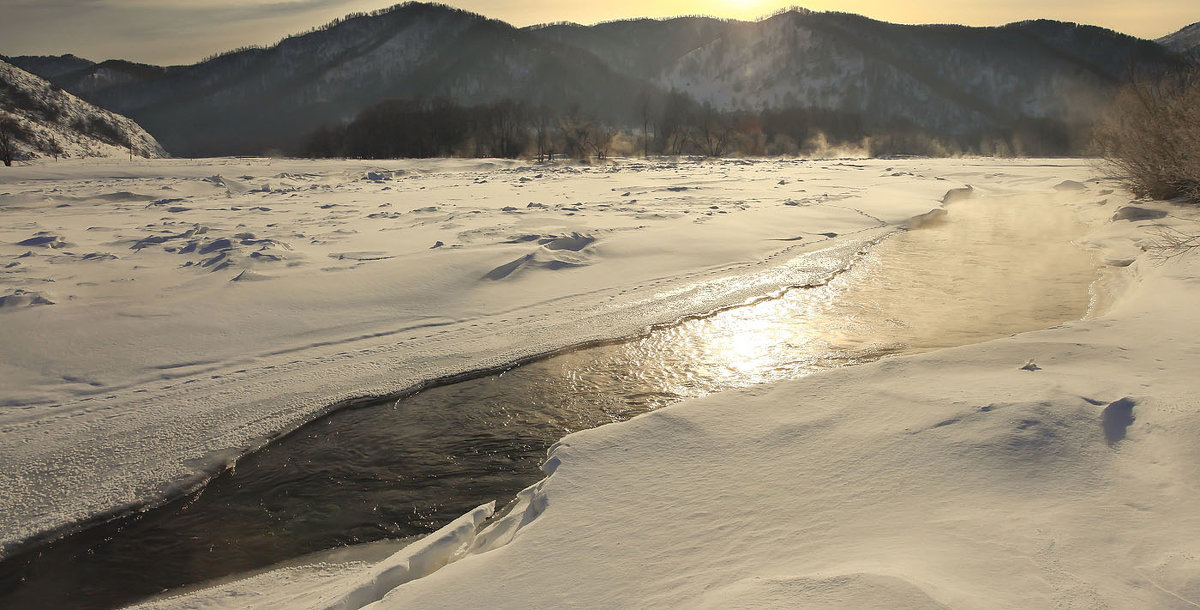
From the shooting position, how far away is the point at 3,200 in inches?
592

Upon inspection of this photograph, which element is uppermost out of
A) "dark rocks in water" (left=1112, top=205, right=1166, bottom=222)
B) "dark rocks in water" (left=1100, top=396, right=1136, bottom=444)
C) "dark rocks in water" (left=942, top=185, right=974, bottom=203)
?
"dark rocks in water" (left=942, top=185, right=974, bottom=203)

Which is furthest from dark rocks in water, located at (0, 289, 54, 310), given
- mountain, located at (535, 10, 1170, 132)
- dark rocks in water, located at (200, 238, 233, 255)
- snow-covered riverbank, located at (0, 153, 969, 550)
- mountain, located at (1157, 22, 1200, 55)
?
mountain, located at (1157, 22, 1200, 55)

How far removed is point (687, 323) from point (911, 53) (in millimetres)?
141243

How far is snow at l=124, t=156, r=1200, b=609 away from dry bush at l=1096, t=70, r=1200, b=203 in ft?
35.6

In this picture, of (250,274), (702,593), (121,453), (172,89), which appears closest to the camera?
(702,593)

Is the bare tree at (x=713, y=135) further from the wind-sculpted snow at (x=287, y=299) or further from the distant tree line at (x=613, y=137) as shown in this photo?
the wind-sculpted snow at (x=287, y=299)

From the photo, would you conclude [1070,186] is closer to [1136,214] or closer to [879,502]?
[1136,214]

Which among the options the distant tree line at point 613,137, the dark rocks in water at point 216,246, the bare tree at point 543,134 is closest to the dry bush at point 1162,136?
the dark rocks in water at point 216,246

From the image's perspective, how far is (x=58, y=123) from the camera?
197ft

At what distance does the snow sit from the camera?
212cm

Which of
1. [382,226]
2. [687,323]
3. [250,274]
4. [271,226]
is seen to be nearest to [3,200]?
[271,226]

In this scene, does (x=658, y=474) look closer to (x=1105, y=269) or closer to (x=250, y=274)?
(x=250, y=274)

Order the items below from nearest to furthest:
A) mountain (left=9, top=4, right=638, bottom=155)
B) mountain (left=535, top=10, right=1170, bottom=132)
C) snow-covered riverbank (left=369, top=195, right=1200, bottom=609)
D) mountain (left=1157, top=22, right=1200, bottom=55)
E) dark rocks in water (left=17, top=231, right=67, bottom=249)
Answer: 1. snow-covered riverbank (left=369, top=195, right=1200, bottom=609)
2. dark rocks in water (left=17, top=231, right=67, bottom=249)
3. mountain (left=535, top=10, right=1170, bottom=132)
4. mountain (left=9, top=4, right=638, bottom=155)
5. mountain (left=1157, top=22, right=1200, bottom=55)

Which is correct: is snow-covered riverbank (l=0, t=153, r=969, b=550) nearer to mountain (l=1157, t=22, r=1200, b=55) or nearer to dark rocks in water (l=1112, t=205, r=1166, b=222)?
dark rocks in water (l=1112, t=205, r=1166, b=222)
